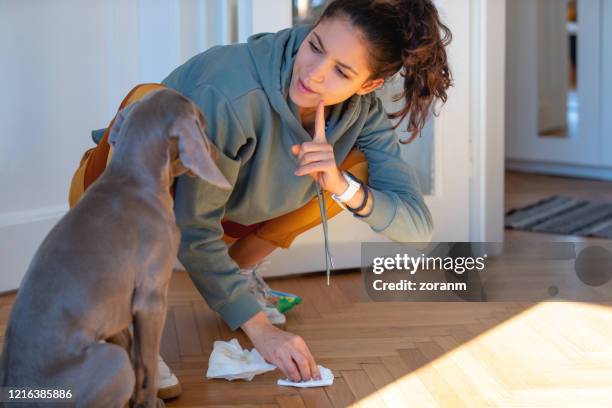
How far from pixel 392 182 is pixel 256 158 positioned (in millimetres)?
374

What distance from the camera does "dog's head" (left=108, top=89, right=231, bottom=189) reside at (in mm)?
1612

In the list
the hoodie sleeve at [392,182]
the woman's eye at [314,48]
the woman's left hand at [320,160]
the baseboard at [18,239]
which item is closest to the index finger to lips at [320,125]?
the woman's left hand at [320,160]

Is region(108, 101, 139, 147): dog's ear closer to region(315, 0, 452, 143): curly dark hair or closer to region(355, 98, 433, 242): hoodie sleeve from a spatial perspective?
region(315, 0, 452, 143): curly dark hair

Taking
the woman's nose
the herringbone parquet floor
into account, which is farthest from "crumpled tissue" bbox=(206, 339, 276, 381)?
the woman's nose

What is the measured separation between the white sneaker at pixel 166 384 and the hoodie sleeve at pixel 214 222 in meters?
0.17

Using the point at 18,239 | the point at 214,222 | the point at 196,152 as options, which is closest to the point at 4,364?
the point at 196,152

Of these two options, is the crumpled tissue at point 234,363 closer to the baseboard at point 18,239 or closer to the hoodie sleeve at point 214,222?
the hoodie sleeve at point 214,222

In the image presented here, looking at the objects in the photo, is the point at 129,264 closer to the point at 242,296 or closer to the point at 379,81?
the point at 242,296

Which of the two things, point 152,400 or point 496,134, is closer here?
point 152,400

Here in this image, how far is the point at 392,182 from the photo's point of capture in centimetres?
232

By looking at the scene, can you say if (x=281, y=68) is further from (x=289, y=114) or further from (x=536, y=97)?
(x=536, y=97)

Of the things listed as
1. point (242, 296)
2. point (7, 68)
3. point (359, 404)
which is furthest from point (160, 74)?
point (359, 404)

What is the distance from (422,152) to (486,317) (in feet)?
2.61

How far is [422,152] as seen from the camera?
319 centimetres
